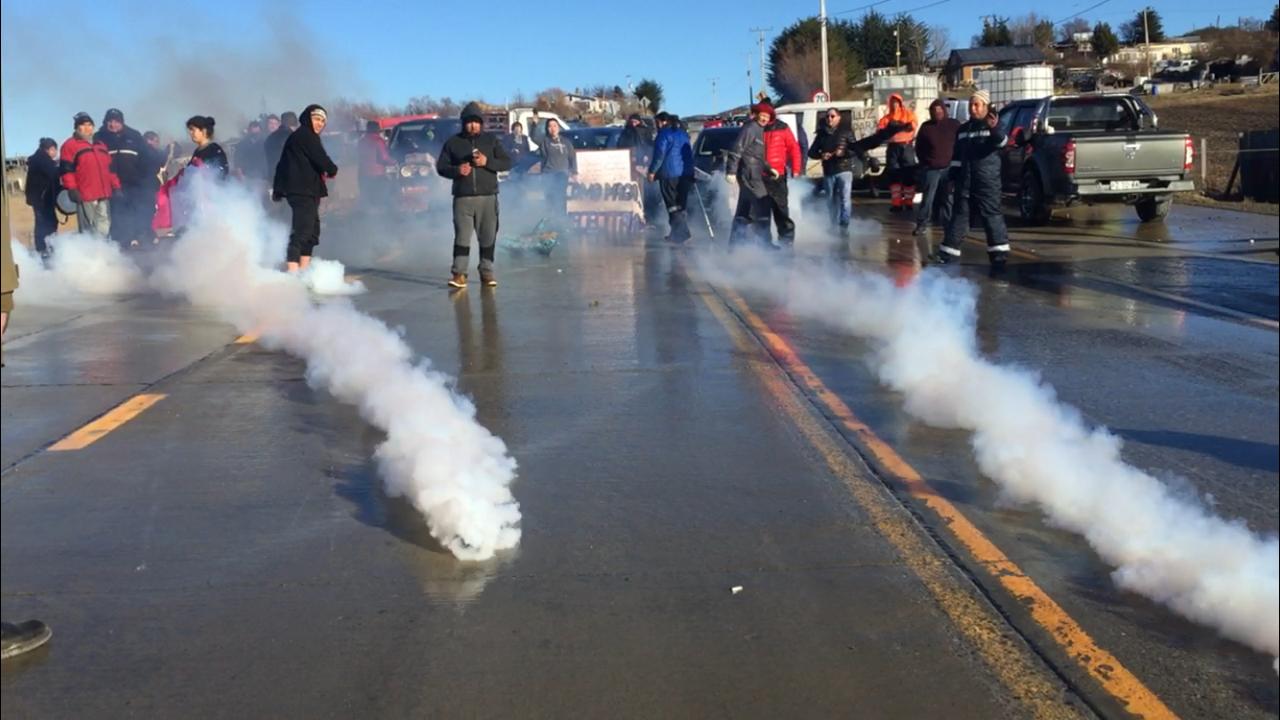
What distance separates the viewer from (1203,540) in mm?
3521

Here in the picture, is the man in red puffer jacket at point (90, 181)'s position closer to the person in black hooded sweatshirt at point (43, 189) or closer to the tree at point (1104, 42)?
the person in black hooded sweatshirt at point (43, 189)

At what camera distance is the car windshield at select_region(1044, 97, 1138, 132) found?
1891 cm

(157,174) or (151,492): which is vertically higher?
(157,174)

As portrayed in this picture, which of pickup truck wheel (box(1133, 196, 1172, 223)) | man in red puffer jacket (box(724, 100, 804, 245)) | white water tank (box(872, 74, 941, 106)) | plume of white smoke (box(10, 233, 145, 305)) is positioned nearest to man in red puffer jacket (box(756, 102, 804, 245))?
man in red puffer jacket (box(724, 100, 804, 245))

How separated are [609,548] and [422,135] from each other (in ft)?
69.5

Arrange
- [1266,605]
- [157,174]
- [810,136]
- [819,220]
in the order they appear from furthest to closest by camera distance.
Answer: [810,136] → [819,220] → [157,174] → [1266,605]

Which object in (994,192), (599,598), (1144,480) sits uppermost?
(994,192)

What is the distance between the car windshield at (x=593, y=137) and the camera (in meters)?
25.3

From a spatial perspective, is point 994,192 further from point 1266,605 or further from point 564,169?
point 1266,605

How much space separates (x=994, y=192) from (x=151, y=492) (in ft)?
31.2

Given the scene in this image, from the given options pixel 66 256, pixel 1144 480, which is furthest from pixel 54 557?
pixel 66 256

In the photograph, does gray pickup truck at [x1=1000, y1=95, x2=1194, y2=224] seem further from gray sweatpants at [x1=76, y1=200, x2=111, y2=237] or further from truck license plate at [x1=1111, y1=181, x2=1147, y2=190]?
gray sweatpants at [x1=76, y1=200, x2=111, y2=237]

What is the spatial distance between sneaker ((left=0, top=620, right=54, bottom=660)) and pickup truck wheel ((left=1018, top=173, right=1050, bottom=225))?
1604cm

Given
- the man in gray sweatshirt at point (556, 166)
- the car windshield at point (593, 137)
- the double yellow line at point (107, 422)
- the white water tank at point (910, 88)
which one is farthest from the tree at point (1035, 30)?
the white water tank at point (910, 88)
